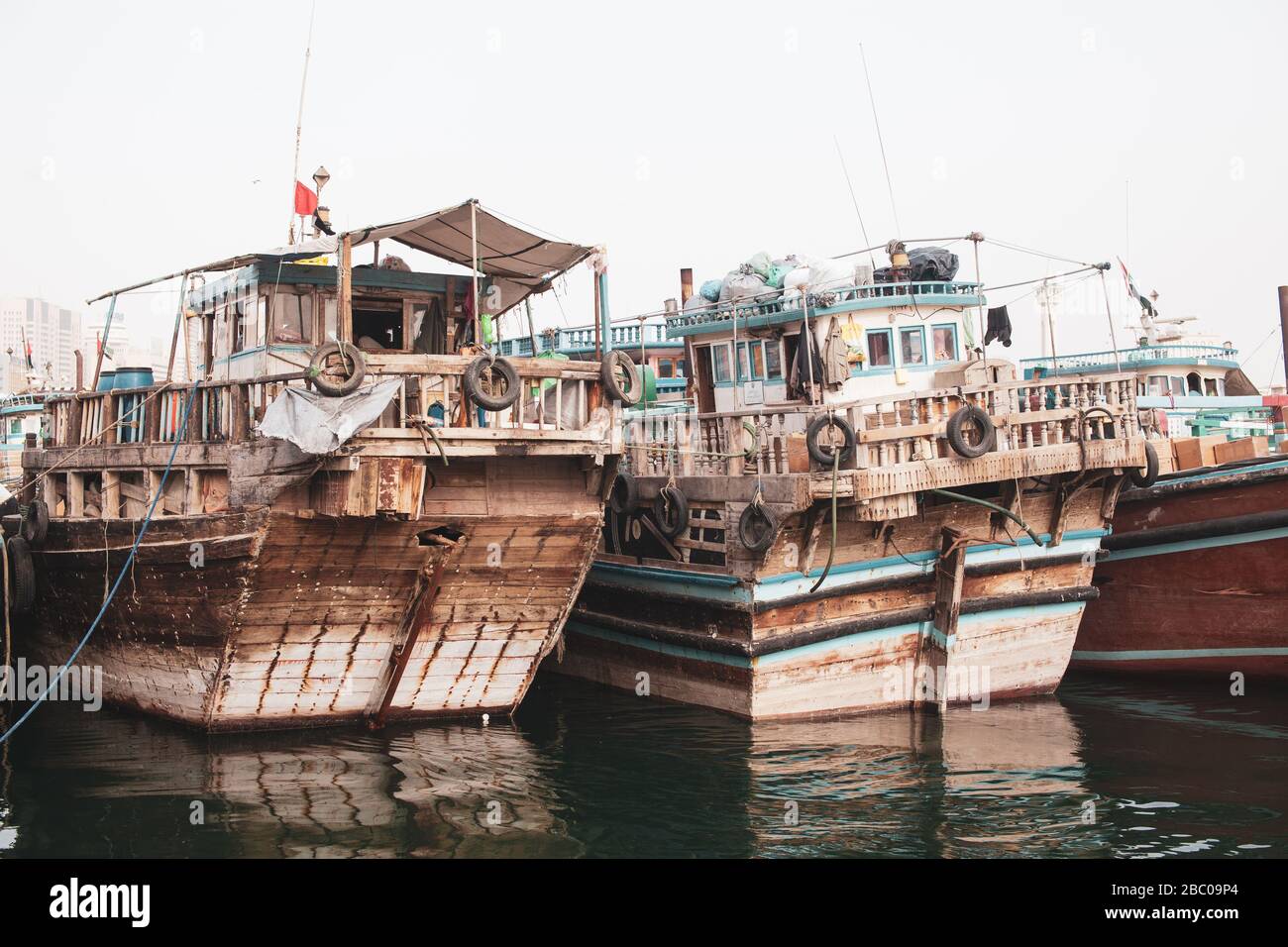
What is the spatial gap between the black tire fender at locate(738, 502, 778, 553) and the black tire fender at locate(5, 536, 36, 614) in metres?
7.88

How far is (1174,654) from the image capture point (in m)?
15.1

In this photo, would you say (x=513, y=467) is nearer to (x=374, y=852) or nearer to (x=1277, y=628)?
(x=374, y=852)

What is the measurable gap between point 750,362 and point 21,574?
9093mm

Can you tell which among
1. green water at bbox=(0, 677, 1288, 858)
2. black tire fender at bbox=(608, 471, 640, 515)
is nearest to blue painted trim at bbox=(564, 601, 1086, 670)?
green water at bbox=(0, 677, 1288, 858)

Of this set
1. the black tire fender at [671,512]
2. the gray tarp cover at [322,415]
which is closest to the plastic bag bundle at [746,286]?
the black tire fender at [671,512]

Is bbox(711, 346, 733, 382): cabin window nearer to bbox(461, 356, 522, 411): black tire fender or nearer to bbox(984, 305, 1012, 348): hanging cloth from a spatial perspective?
bbox(984, 305, 1012, 348): hanging cloth

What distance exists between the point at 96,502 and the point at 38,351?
6976 inches

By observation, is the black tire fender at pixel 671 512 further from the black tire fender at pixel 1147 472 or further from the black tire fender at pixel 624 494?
the black tire fender at pixel 1147 472

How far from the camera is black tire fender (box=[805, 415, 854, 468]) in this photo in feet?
38.8

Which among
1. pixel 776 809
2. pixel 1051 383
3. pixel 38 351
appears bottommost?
pixel 776 809

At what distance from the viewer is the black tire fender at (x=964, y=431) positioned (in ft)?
39.6

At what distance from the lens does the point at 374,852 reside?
27.5ft
